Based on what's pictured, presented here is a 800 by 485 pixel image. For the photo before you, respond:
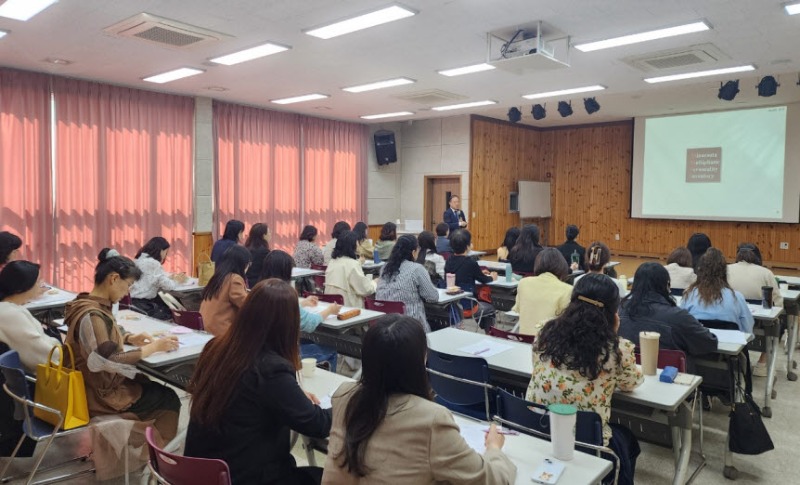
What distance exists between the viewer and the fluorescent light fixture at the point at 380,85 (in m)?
7.33

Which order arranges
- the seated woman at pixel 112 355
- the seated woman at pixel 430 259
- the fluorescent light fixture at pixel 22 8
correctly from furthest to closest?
the seated woman at pixel 430 259 → the fluorescent light fixture at pixel 22 8 → the seated woman at pixel 112 355

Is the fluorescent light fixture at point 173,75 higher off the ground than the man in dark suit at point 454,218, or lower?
higher

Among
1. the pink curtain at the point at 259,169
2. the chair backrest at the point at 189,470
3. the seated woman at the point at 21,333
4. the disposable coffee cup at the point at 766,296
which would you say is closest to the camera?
the chair backrest at the point at 189,470

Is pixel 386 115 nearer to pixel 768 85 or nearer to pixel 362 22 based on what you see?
pixel 362 22

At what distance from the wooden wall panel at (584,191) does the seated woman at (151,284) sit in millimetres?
7191

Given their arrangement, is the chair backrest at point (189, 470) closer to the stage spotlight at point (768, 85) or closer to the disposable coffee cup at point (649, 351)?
the disposable coffee cup at point (649, 351)

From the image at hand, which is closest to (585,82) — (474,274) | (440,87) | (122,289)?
(440,87)

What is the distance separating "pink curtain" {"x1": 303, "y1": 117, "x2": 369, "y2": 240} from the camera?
1064 cm

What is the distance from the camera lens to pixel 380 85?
25.2 ft

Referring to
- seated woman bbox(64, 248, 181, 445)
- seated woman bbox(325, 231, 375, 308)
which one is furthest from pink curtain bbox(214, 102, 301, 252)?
seated woman bbox(64, 248, 181, 445)

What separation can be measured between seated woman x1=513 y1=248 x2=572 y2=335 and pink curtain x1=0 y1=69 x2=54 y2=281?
642 cm

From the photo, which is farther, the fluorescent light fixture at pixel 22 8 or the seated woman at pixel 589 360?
the fluorescent light fixture at pixel 22 8

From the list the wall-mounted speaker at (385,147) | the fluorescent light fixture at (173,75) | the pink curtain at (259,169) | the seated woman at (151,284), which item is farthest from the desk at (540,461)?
the wall-mounted speaker at (385,147)

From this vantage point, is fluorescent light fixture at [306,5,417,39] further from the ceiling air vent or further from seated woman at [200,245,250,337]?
seated woman at [200,245,250,337]
